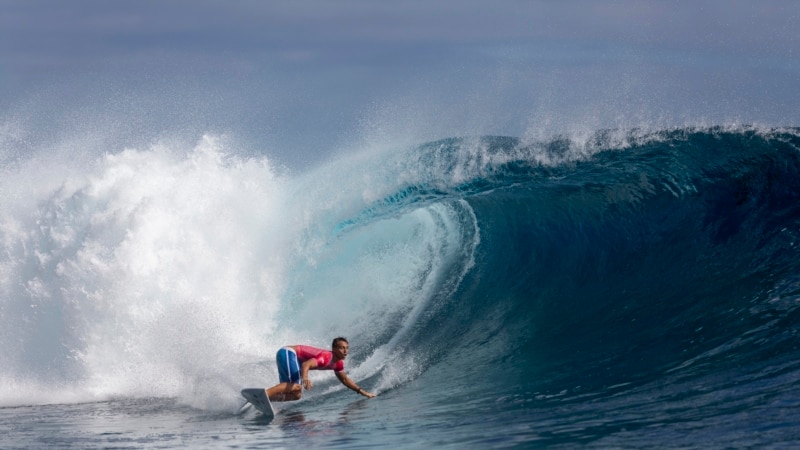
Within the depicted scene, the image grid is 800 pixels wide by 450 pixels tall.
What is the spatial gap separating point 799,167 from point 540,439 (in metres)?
8.20

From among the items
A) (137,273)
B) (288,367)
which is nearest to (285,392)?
(288,367)

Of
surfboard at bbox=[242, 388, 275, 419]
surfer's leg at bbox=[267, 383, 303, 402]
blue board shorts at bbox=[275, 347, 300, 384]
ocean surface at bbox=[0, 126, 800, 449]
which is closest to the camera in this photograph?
ocean surface at bbox=[0, 126, 800, 449]

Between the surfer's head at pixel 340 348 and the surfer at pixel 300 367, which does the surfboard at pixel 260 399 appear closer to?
the surfer at pixel 300 367

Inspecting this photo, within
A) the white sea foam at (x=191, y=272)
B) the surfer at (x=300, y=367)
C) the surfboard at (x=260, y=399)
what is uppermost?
the white sea foam at (x=191, y=272)

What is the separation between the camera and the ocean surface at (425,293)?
7.16 meters

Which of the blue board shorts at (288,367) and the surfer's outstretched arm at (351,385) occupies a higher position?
the blue board shorts at (288,367)

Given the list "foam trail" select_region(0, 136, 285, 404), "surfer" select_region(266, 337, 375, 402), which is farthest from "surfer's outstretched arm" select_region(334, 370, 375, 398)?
"foam trail" select_region(0, 136, 285, 404)

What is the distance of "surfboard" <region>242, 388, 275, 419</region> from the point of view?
800 cm

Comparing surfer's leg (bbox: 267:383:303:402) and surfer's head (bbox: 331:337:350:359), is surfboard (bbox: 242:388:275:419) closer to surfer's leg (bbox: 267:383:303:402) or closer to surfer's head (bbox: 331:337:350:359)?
surfer's leg (bbox: 267:383:303:402)

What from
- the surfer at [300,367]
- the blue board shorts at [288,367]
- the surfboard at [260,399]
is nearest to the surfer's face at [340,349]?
the surfer at [300,367]

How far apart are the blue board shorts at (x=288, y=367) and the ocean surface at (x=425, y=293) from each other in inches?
12.7

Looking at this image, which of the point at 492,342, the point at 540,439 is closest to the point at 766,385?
the point at 540,439

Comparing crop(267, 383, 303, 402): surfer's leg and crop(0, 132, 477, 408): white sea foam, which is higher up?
crop(0, 132, 477, 408): white sea foam

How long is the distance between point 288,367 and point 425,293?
4.22m
